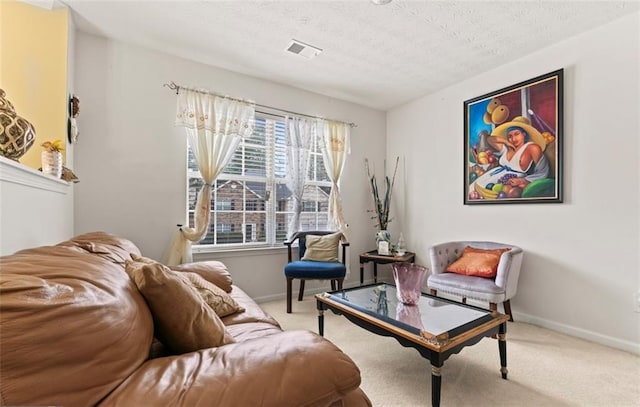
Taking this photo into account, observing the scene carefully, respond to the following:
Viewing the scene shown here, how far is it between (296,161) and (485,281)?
7.84ft

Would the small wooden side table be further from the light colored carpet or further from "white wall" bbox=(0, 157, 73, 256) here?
"white wall" bbox=(0, 157, 73, 256)

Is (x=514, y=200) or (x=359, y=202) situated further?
(x=359, y=202)

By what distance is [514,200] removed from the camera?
2900 millimetres

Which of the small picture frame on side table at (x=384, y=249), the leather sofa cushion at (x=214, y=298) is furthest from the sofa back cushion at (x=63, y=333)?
the small picture frame on side table at (x=384, y=249)

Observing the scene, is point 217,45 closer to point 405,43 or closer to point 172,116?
point 172,116

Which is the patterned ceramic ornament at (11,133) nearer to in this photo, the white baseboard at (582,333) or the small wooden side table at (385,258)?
the small wooden side table at (385,258)

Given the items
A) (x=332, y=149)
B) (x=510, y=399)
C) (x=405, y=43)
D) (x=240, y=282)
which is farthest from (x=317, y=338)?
(x=332, y=149)

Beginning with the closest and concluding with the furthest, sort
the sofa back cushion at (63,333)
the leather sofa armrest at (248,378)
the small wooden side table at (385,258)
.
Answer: the sofa back cushion at (63,333)
the leather sofa armrest at (248,378)
the small wooden side table at (385,258)

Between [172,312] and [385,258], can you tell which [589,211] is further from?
[172,312]

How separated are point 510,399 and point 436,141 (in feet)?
9.34

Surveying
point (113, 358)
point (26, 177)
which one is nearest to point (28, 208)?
point (26, 177)

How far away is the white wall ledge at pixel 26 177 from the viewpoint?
3.67ft

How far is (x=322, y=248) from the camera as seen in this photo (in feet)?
11.0

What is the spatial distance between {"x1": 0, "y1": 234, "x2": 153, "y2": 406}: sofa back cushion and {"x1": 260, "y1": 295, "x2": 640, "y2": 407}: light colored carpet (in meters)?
1.36
